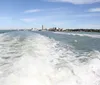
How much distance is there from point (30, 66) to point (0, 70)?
3.26ft

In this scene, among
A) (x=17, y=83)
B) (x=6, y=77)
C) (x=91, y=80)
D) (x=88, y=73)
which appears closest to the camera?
(x=17, y=83)

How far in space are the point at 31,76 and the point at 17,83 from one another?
0.66 m

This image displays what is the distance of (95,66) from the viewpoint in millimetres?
7027

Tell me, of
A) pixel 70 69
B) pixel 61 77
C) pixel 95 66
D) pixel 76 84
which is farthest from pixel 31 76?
pixel 95 66

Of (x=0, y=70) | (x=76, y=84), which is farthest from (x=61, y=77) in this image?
(x=0, y=70)

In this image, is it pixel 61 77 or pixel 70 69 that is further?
pixel 70 69

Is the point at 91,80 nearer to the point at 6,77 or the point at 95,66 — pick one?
the point at 95,66

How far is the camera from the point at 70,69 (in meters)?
6.32

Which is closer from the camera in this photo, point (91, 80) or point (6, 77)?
point (6, 77)

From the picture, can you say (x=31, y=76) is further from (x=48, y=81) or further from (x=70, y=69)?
(x=70, y=69)

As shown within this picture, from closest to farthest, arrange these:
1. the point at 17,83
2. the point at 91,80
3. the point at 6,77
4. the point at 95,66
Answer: the point at 17,83 → the point at 6,77 → the point at 91,80 → the point at 95,66

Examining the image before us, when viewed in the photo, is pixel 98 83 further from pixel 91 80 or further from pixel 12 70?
pixel 12 70

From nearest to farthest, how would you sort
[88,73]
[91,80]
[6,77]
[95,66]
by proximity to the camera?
[6,77]
[91,80]
[88,73]
[95,66]

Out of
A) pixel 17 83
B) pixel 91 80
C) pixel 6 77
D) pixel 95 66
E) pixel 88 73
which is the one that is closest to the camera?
pixel 17 83
